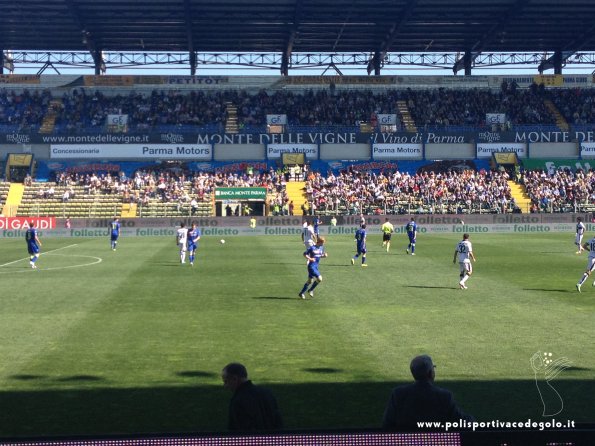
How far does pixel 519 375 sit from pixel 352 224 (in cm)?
4833

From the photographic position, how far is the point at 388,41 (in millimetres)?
76875

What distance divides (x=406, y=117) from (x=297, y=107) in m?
11.5

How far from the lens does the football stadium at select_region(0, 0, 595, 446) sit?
413 inches

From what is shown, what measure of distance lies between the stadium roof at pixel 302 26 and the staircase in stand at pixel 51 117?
571cm

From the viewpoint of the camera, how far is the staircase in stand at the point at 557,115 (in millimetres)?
76537

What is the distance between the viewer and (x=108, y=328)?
17.0 metres

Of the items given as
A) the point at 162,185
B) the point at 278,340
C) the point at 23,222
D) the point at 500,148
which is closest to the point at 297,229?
the point at 162,185

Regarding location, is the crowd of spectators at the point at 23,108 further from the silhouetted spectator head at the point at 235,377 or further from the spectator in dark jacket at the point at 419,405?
the spectator in dark jacket at the point at 419,405

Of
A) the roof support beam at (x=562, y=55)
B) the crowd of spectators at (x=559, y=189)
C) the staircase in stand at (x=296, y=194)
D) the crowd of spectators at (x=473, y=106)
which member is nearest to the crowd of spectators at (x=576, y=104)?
the crowd of spectators at (x=473, y=106)

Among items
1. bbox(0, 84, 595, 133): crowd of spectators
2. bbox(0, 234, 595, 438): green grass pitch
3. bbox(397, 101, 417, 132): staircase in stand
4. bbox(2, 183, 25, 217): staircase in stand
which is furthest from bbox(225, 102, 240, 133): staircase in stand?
bbox(0, 234, 595, 438): green grass pitch

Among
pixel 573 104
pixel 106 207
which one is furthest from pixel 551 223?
pixel 106 207

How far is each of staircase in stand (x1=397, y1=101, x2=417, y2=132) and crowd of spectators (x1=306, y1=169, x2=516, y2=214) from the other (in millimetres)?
7050

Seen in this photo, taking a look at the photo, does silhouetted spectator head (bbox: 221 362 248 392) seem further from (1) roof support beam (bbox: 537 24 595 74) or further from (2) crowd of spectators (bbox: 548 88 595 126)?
(1) roof support beam (bbox: 537 24 595 74)

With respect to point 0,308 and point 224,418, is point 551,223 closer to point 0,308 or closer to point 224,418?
point 0,308
